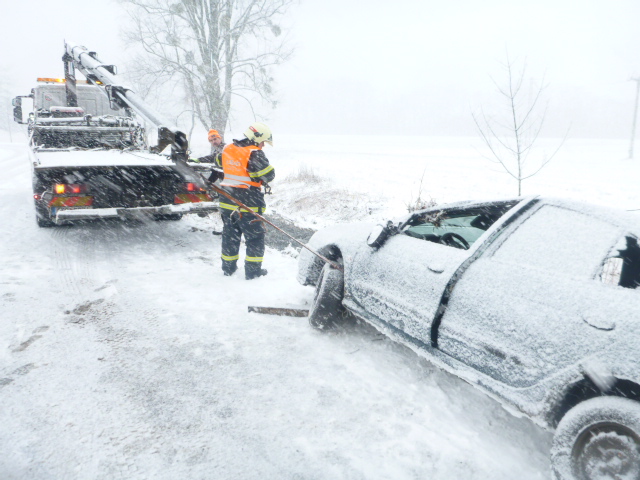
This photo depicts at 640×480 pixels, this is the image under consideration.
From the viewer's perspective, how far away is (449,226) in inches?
146

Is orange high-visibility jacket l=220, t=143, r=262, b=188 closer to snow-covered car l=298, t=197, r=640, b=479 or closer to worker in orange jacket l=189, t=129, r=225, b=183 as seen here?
worker in orange jacket l=189, t=129, r=225, b=183

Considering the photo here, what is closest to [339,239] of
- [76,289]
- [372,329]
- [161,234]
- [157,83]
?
[372,329]

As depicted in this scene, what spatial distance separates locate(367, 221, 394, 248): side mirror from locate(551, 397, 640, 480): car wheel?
1.74 metres

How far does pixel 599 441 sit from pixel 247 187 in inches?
153

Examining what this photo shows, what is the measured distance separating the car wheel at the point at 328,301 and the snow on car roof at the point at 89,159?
3247 mm

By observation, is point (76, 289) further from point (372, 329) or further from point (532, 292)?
point (532, 292)

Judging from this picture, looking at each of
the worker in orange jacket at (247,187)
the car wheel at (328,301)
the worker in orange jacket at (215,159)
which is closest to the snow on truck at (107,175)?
the worker in orange jacket at (215,159)

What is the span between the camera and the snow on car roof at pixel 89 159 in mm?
5336

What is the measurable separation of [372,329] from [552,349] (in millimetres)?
1985

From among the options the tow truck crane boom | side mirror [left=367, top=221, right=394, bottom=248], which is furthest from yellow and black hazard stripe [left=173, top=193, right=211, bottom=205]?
side mirror [left=367, top=221, right=394, bottom=248]

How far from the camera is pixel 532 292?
2250 mm

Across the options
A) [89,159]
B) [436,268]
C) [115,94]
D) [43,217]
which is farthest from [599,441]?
[115,94]

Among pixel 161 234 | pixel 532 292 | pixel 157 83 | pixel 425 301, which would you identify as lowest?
pixel 161 234

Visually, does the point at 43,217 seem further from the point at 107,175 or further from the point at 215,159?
the point at 215,159
